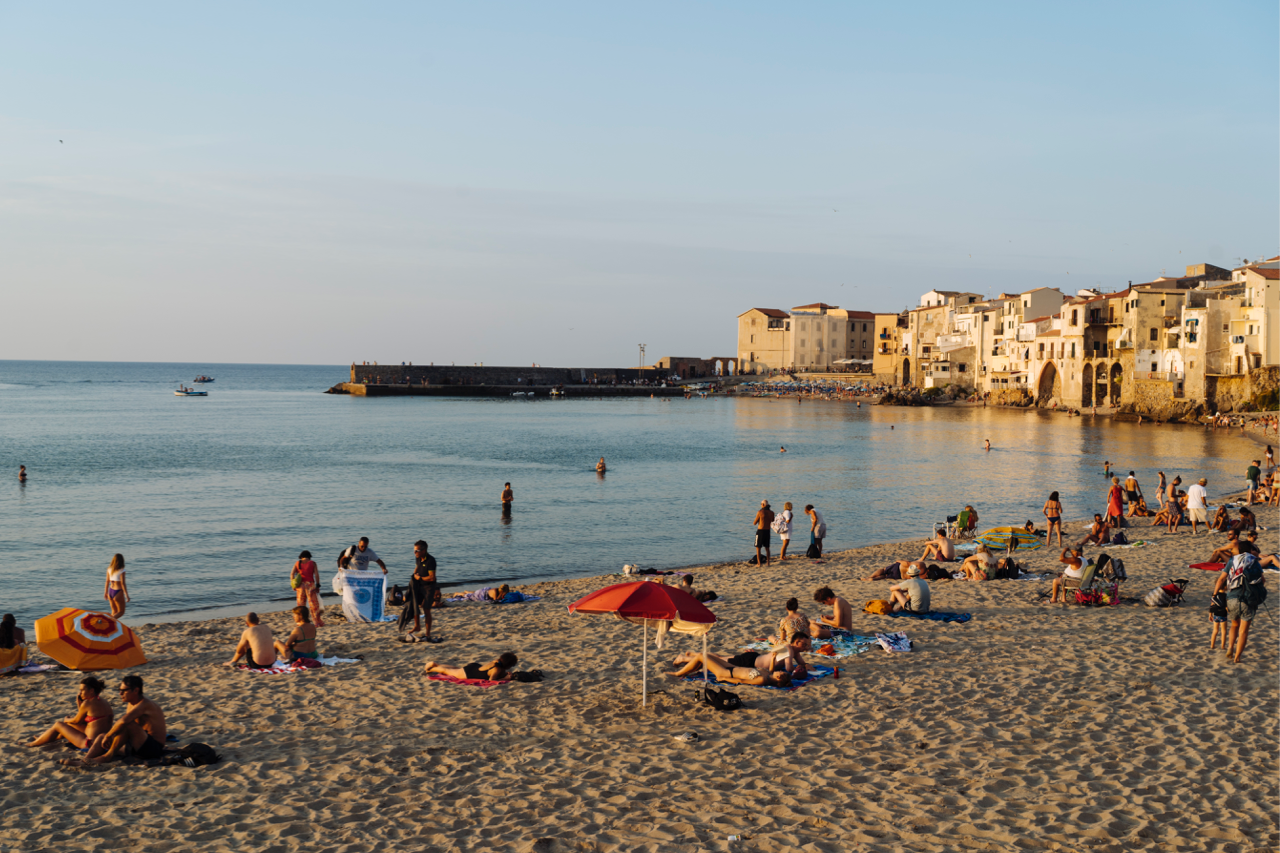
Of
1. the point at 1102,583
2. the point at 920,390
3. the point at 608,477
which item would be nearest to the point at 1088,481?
the point at 608,477

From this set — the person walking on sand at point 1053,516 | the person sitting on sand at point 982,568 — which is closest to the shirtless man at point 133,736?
the person sitting on sand at point 982,568

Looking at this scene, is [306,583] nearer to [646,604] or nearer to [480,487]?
[646,604]

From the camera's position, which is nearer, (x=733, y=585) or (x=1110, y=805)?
(x=1110, y=805)

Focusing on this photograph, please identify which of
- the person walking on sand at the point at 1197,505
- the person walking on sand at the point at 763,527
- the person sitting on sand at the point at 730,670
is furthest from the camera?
the person walking on sand at the point at 1197,505

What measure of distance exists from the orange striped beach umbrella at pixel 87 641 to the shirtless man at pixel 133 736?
3302 mm

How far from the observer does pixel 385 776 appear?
712 cm

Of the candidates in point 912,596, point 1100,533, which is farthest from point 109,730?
point 1100,533

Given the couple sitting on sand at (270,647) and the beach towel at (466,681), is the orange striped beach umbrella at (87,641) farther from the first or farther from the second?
the beach towel at (466,681)

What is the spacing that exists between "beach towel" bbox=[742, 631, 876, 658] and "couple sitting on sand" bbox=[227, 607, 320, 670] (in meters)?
5.21

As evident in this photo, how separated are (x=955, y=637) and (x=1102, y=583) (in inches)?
133

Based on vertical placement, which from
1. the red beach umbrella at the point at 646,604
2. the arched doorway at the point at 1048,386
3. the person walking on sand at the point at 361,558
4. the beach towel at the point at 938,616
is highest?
the arched doorway at the point at 1048,386

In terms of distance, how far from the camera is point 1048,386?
288ft

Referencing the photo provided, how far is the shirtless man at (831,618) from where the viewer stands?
36.1 feet

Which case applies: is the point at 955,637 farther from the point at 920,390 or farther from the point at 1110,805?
the point at 920,390
